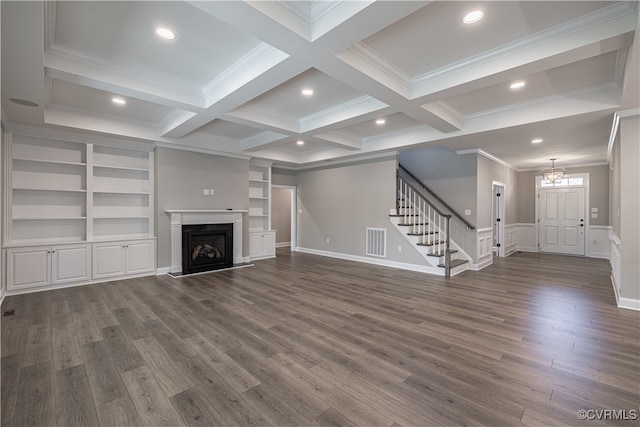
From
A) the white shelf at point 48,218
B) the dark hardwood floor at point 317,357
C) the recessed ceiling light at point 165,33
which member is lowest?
the dark hardwood floor at point 317,357

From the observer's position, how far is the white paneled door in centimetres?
848

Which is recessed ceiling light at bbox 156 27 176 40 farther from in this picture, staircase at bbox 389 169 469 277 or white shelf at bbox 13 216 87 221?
staircase at bbox 389 169 469 277

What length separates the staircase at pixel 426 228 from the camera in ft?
20.0

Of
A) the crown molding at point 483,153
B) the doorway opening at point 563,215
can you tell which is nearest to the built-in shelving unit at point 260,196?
the crown molding at point 483,153

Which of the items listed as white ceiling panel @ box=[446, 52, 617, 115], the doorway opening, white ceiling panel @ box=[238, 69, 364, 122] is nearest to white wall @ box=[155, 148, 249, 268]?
white ceiling panel @ box=[238, 69, 364, 122]

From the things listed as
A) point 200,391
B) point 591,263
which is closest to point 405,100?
point 200,391

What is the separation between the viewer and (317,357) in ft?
8.61

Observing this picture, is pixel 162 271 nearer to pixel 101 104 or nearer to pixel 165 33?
pixel 101 104

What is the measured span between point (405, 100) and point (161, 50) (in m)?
2.87

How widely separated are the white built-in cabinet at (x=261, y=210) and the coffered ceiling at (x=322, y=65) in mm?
2890

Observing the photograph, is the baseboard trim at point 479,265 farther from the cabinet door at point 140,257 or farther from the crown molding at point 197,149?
the cabinet door at point 140,257

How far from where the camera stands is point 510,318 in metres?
3.58

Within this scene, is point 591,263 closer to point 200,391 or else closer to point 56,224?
point 200,391

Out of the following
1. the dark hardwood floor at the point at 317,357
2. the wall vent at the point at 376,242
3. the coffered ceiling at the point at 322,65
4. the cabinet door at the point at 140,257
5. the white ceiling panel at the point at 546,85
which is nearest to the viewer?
the dark hardwood floor at the point at 317,357
